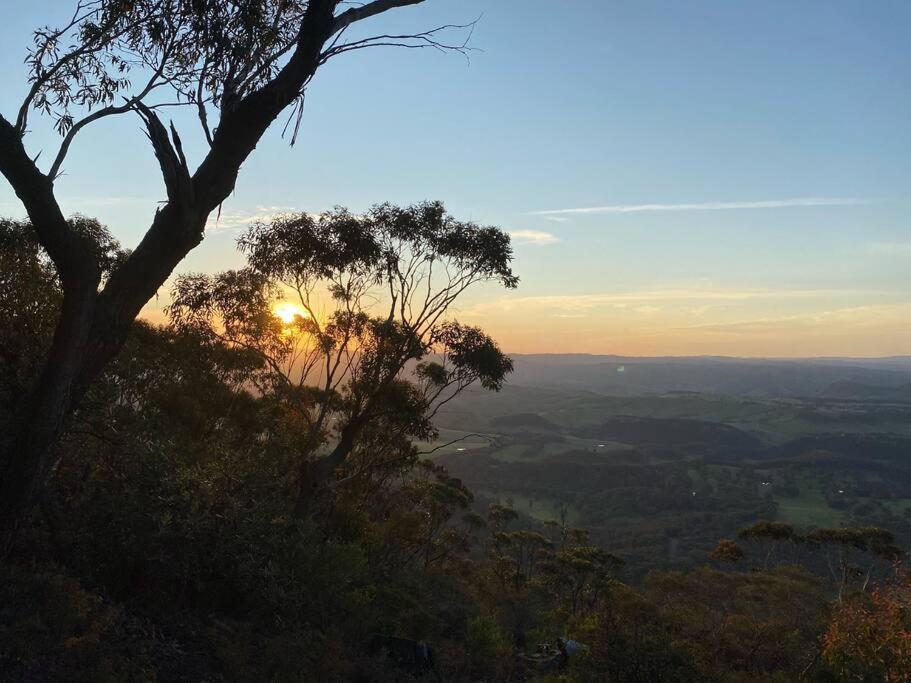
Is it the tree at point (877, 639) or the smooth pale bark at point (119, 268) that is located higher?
the smooth pale bark at point (119, 268)

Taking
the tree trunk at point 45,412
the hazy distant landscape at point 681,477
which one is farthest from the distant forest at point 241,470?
the hazy distant landscape at point 681,477

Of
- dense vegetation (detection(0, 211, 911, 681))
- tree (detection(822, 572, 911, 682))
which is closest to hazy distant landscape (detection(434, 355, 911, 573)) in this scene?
dense vegetation (detection(0, 211, 911, 681))

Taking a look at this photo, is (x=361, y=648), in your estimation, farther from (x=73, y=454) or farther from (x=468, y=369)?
(x=468, y=369)

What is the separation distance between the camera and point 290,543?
8258 millimetres

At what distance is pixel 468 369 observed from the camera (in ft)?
53.7

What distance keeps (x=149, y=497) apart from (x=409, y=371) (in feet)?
38.5

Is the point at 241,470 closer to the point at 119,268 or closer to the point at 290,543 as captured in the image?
the point at 290,543

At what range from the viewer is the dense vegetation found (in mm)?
6273

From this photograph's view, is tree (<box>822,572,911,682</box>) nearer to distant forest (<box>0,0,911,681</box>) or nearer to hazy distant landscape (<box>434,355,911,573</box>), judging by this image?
distant forest (<box>0,0,911,681</box>)

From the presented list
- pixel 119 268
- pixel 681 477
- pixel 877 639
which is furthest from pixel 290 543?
pixel 681 477

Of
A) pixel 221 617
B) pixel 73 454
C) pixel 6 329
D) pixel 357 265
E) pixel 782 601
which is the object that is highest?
pixel 357 265

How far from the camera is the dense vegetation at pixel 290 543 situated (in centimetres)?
627

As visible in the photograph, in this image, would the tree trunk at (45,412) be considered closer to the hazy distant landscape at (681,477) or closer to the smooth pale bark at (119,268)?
the smooth pale bark at (119,268)

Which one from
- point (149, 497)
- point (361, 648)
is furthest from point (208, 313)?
point (361, 648)
